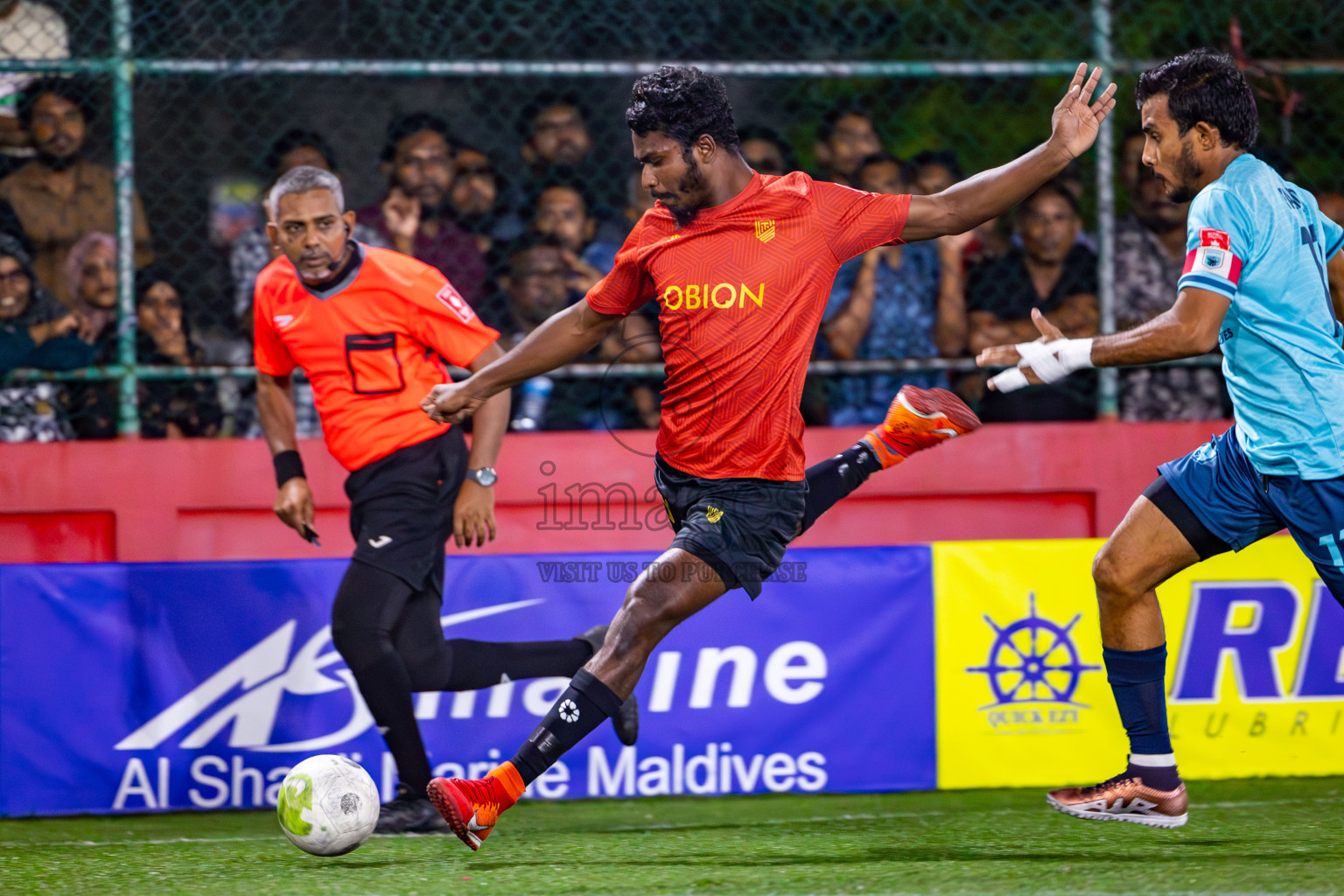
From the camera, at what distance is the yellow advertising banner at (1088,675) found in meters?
5.09

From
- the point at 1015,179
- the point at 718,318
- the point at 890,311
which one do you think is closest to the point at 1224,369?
the point at 1015,179

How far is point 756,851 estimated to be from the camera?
13.2 feet

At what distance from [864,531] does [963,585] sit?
3.48 feet

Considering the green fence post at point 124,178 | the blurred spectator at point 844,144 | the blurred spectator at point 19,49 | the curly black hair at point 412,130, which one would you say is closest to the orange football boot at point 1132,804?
the blurred spectator at point 844,144

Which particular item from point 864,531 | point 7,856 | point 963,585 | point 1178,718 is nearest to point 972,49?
point 864,531

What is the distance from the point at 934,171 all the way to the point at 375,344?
9.24ft

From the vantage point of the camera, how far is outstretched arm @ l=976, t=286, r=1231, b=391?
3389 millimetres

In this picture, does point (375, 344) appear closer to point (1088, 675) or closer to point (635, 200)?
point (635, 200)

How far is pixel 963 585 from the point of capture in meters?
5.14

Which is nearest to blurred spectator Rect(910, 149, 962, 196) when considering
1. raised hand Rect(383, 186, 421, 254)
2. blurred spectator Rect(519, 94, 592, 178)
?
blurred spectator Rect(519, 94, 592, 178)

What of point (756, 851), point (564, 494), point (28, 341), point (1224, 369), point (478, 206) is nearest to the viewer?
point (1224, 369)

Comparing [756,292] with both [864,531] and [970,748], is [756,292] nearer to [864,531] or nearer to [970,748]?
[970,748]

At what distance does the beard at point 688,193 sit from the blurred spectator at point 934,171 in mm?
2629

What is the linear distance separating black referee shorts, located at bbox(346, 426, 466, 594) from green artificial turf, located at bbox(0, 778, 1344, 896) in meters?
0.82
